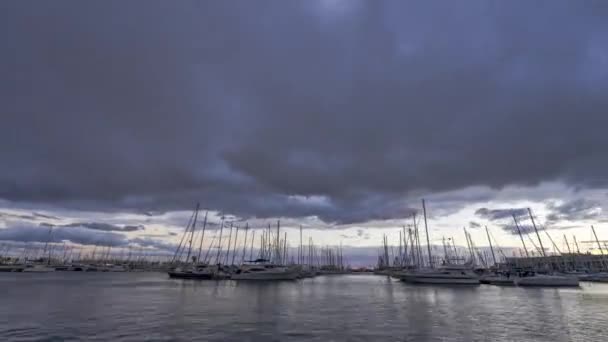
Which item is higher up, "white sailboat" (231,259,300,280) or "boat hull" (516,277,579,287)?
"white sailboat" (231,259,300,280)

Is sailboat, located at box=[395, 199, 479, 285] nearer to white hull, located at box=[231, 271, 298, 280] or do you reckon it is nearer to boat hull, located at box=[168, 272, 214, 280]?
white hull, located at box=[231, 271, 298, 280]

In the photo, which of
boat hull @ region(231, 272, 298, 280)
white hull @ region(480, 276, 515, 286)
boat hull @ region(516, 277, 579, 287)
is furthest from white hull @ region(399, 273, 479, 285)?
boat hull @ region(231, 272, 298, 280)

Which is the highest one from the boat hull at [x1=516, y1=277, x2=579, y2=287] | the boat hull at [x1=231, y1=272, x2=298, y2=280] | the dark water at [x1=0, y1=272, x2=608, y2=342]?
the boat hull at [x1=231, y1=272, x2=298, y2=280]

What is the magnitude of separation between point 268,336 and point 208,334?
4310 mm

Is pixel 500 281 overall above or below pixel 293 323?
above

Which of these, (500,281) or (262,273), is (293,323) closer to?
(262,273)

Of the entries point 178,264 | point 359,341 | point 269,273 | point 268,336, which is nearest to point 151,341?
point 268,336

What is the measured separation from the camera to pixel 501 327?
28.9 meters

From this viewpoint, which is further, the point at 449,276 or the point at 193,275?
the point at 193,275

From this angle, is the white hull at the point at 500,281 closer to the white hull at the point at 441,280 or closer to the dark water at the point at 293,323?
the white hull at the point at 441,280

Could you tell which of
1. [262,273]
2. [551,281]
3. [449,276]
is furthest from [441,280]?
[262,273]

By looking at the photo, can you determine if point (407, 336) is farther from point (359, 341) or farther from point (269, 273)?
point (269, 273)

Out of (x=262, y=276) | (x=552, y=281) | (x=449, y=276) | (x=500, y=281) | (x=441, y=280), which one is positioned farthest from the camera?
(x=262, y=276)

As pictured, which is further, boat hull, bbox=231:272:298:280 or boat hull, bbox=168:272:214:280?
→ boat hull, bbox=168:272:214:280
